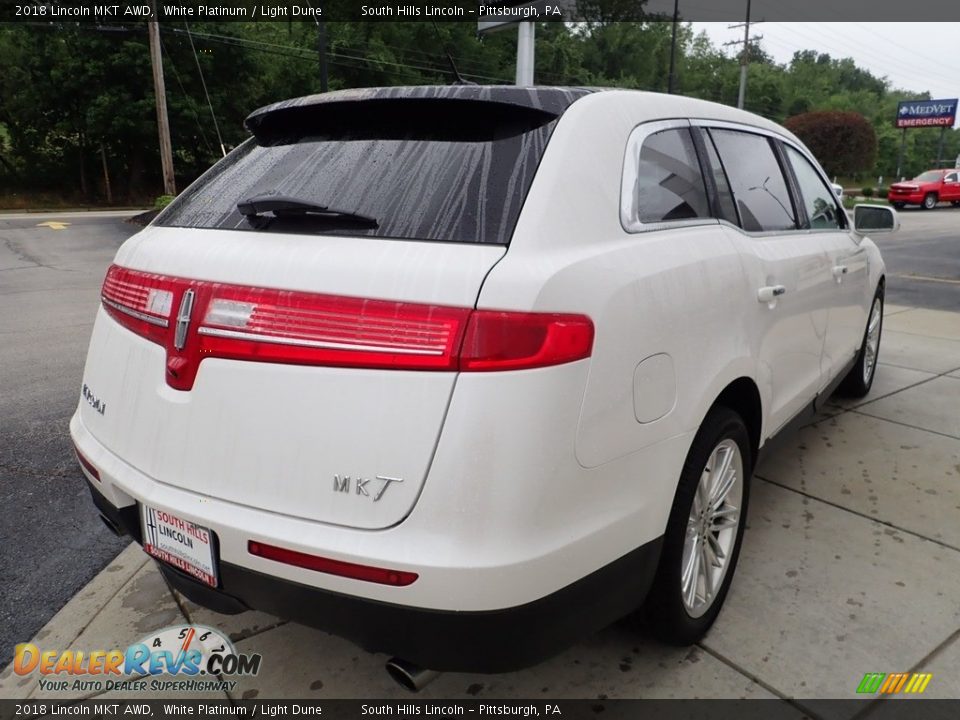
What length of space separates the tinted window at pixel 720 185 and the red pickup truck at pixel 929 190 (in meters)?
35.8

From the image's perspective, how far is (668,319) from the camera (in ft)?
6.50

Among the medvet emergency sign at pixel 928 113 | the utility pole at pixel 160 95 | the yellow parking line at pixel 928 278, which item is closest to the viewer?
the yellow parking line at pixel 928 278

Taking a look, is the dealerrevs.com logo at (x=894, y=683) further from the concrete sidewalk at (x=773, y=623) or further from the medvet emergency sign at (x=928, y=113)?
the medvet emergency sign at (x=928, y=113)

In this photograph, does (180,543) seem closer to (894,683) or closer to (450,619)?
(450,619)

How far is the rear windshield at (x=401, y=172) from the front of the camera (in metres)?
1.78

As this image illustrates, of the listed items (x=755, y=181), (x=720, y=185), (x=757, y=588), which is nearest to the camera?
(x=720, y=185)

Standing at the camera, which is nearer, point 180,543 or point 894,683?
point 180,543

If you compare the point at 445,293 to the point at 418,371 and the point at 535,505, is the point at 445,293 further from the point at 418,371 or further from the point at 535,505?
the point at 535,505

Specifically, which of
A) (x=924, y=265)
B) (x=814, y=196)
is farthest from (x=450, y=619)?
(x=924, y=265)

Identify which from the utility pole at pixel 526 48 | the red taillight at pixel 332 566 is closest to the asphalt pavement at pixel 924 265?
the utility pole at pixel 526 48

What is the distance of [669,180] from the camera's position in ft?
7.54

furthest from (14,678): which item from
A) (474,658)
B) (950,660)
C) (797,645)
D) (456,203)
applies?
(950,660)

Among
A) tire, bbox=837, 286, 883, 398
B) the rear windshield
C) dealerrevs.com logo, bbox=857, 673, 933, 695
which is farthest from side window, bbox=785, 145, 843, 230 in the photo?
the rear windshield

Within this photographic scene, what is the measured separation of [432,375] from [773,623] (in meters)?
1.73
